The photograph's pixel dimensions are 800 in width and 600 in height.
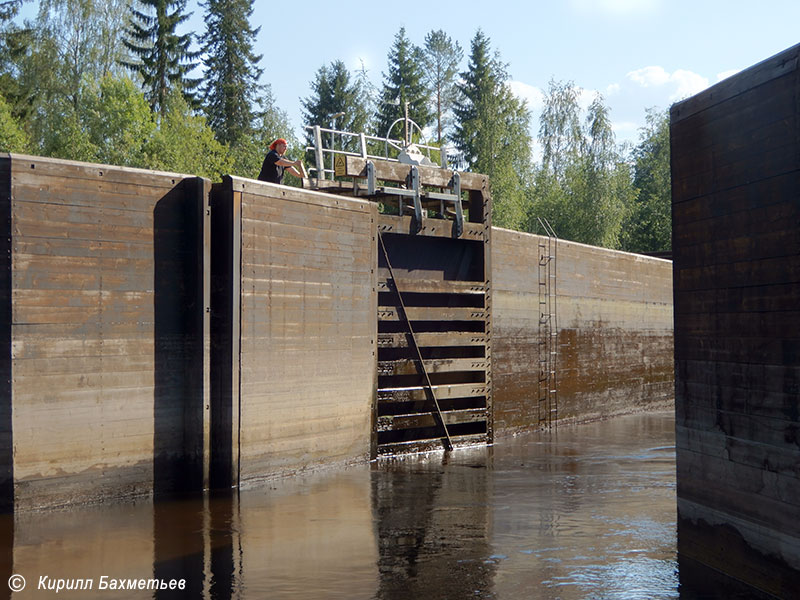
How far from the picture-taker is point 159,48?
34594mm

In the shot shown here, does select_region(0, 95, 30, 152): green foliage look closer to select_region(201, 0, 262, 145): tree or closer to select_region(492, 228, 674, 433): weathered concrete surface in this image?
select_region(201, 0, 262, 145): tree

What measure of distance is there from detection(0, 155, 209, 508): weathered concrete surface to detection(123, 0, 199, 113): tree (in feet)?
83.3

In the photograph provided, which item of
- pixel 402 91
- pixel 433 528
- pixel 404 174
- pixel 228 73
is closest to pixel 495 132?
pixel 402 91

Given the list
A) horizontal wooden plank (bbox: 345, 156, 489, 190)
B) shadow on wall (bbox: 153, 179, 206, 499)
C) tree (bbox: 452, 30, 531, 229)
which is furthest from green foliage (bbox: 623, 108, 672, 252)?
shadow on wall (bbox: 153, 179, 206, 499)

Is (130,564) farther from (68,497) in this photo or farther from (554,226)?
(554,226)

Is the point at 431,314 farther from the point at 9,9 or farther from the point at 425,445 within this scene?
the point at 9,9

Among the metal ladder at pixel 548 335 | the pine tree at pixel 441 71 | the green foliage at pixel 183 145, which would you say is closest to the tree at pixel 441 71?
the pine tree at pixel 441 71

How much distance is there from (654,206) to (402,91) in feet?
47.5

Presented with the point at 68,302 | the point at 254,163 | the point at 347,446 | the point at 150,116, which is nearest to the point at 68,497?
the point at 68,302

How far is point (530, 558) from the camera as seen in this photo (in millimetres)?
8734

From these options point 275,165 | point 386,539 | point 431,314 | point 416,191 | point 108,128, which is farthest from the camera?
point 108,128

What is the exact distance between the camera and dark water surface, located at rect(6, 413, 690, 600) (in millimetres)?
7797

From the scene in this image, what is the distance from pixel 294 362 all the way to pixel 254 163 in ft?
95.5

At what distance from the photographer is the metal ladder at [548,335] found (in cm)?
1855
